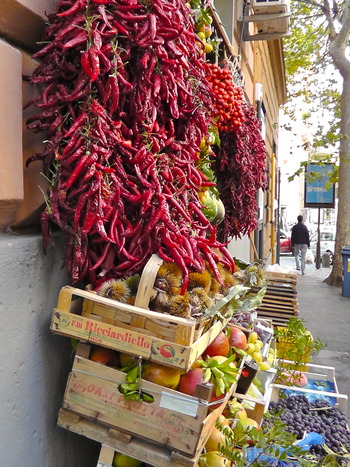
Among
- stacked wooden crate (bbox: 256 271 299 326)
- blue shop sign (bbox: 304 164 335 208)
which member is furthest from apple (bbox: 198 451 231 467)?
blue shop sign (bbox: 304 164 335 208)

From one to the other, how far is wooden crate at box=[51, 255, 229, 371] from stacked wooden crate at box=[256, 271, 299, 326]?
3964mm

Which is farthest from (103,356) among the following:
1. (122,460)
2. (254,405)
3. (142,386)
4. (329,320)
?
(329,320)

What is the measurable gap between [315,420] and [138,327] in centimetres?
228

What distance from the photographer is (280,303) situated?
595cm

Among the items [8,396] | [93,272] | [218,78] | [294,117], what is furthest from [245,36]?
[294,117]

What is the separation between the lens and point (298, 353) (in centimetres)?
395

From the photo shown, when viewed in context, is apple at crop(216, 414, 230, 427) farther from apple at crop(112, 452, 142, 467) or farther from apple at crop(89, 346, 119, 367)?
apple at crop(89, 346, 119, 367)

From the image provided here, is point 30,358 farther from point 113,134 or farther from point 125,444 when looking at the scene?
point 113,134

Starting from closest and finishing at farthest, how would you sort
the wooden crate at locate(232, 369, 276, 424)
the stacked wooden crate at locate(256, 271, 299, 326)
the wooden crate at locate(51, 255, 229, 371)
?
the wooden crate at locate(51, 255, 229, 371)
the wooden crate at locate(232, 369, 276, 424)
the stacked wooden crate at locate(256, 271, 299, 326)

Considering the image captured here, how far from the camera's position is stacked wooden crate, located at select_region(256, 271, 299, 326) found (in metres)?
5.72

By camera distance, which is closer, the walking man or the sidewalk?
the sidewalk

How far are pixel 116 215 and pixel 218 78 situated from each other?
1.76 m

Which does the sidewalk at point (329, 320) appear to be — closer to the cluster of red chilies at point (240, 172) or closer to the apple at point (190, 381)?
the cluster of red chilies at point (240, 172)

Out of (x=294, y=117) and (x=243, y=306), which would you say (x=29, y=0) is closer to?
(x=243, y=306)
